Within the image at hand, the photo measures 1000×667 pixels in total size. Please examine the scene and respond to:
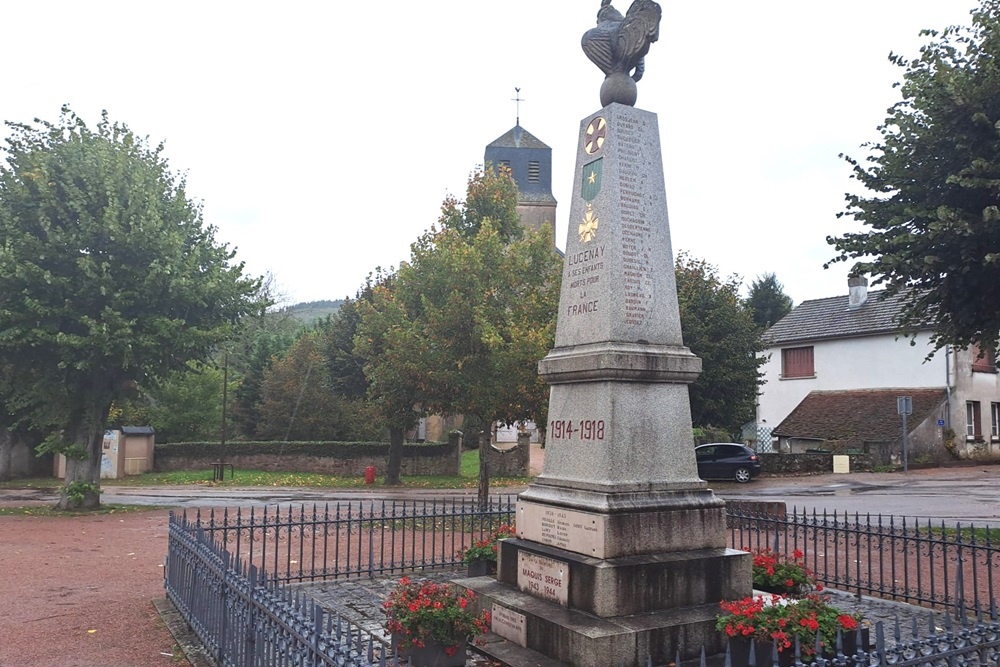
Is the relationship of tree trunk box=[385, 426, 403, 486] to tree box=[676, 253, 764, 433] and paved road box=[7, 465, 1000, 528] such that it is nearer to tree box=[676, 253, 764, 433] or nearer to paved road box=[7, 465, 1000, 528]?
paved road box=[7, 465, 1000, 528]

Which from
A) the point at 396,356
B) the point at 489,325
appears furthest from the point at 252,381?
the point at 489,325

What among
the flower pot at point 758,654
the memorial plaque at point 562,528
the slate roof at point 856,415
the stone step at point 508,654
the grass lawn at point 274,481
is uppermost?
the slate roof at point 856,415

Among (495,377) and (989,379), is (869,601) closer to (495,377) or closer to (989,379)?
(495,377)

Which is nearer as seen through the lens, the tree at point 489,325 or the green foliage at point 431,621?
the green foliage at point 431,621

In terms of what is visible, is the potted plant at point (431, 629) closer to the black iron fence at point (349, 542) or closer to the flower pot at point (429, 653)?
the flower pot at point (429, 653)

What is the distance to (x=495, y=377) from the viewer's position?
52.9ft

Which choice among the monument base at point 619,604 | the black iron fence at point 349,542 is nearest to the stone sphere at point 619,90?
the monument base at point 619,604

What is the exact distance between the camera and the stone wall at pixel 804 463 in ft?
99.2

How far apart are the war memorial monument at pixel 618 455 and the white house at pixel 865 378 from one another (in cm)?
2681

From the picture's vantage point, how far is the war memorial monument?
589 cm

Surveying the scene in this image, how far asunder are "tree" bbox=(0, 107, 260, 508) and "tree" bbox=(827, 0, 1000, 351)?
46.8ft

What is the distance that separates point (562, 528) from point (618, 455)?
808mm

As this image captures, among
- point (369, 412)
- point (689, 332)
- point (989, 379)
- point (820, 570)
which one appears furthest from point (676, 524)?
point (989, 379)

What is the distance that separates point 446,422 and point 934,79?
1589 inches
